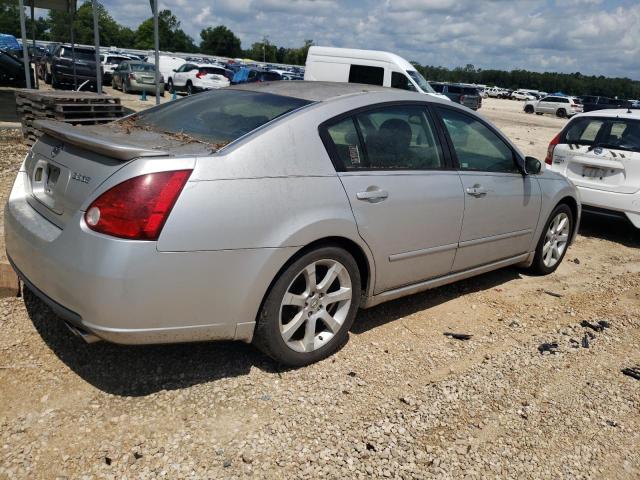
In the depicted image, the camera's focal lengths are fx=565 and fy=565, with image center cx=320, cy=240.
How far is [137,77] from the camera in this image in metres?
24.6

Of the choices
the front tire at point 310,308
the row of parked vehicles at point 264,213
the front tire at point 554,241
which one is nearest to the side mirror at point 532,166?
the row of parked vehicles at point 264,213

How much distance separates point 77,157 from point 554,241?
4.41 metres

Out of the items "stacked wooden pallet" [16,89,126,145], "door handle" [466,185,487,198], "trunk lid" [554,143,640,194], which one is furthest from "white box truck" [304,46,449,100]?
"door handle" [466,185,487,198]

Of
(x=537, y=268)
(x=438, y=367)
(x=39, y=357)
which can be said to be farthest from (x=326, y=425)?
(x=537, y=268)

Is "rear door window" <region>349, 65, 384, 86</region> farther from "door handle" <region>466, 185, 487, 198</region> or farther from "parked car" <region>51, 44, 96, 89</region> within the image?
"door handle" <region>466, 185, 487, 198</region>

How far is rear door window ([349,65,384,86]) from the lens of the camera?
53.5ft

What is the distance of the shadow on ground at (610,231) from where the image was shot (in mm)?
7283

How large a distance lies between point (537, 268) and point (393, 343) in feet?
7.59

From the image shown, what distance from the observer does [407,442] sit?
2.82 m

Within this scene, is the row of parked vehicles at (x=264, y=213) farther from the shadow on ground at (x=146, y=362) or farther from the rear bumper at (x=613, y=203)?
the rear bumper at (x=613, y=203)

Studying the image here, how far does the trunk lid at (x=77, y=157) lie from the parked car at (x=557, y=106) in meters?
43.0

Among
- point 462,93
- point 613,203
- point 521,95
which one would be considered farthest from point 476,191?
point 521,95

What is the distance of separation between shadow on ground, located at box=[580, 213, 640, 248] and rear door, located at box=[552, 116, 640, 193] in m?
0.48

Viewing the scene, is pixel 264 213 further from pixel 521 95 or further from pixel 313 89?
pixel 521 95
